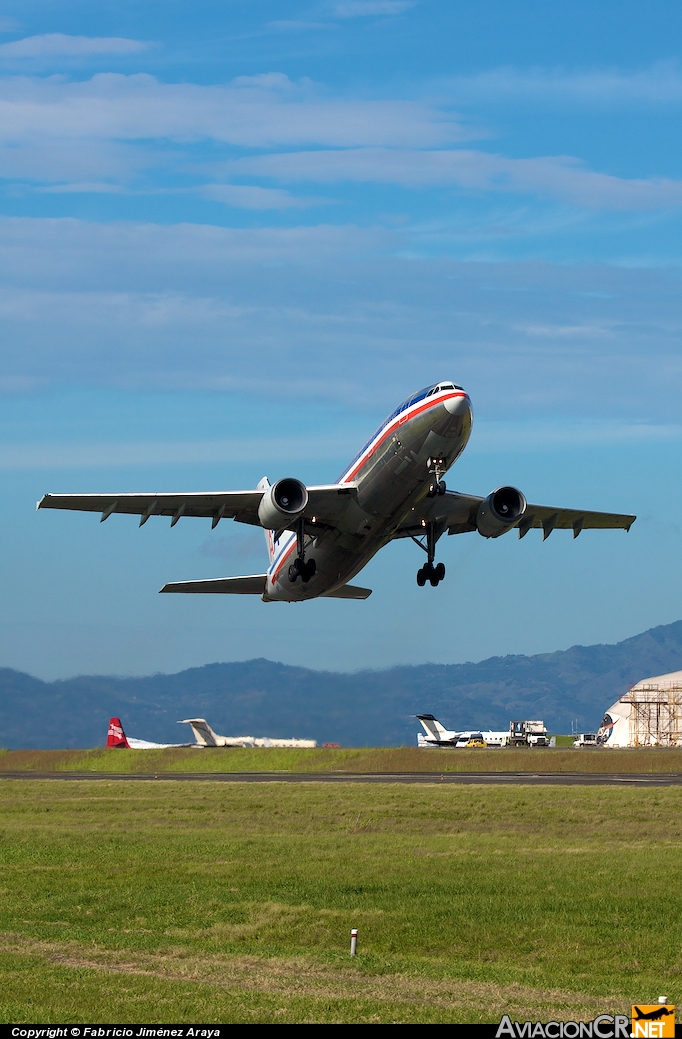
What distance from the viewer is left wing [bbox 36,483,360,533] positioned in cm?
3744

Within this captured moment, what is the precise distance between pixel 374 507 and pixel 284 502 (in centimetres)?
295

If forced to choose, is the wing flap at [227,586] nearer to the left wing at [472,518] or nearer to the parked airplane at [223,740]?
the left wing at [472,518]

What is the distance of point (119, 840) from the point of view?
104ft

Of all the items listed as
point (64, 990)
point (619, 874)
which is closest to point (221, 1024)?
point (64, 990)

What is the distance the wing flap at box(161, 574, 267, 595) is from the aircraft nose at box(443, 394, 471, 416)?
1722 centimetres

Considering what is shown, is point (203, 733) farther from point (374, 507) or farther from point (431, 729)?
point (374, 507)

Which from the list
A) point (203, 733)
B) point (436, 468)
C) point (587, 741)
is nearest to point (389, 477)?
point (436, 468)

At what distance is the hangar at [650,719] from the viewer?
399 ft

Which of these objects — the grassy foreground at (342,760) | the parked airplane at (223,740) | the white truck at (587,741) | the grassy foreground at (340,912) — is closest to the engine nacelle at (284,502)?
the grassy foreground at (340,912)

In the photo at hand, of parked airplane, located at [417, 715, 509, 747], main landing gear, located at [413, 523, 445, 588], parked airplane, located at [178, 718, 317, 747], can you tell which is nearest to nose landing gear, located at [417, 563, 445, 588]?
main landing gear, located at [413, 523, 445, 588]

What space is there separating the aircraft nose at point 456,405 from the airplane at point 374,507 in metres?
0.03

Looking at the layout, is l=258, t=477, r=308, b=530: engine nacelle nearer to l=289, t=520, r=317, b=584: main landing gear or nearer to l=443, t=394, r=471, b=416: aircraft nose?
l=289, t=520, r=317, b=584: main landing gear

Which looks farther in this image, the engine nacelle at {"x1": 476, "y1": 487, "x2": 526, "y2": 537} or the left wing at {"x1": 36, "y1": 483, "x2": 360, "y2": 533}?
the engine nacelle at {"x1": 476, "y1": 487, "x2": 526, "y2": 537}

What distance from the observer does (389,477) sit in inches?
1379
